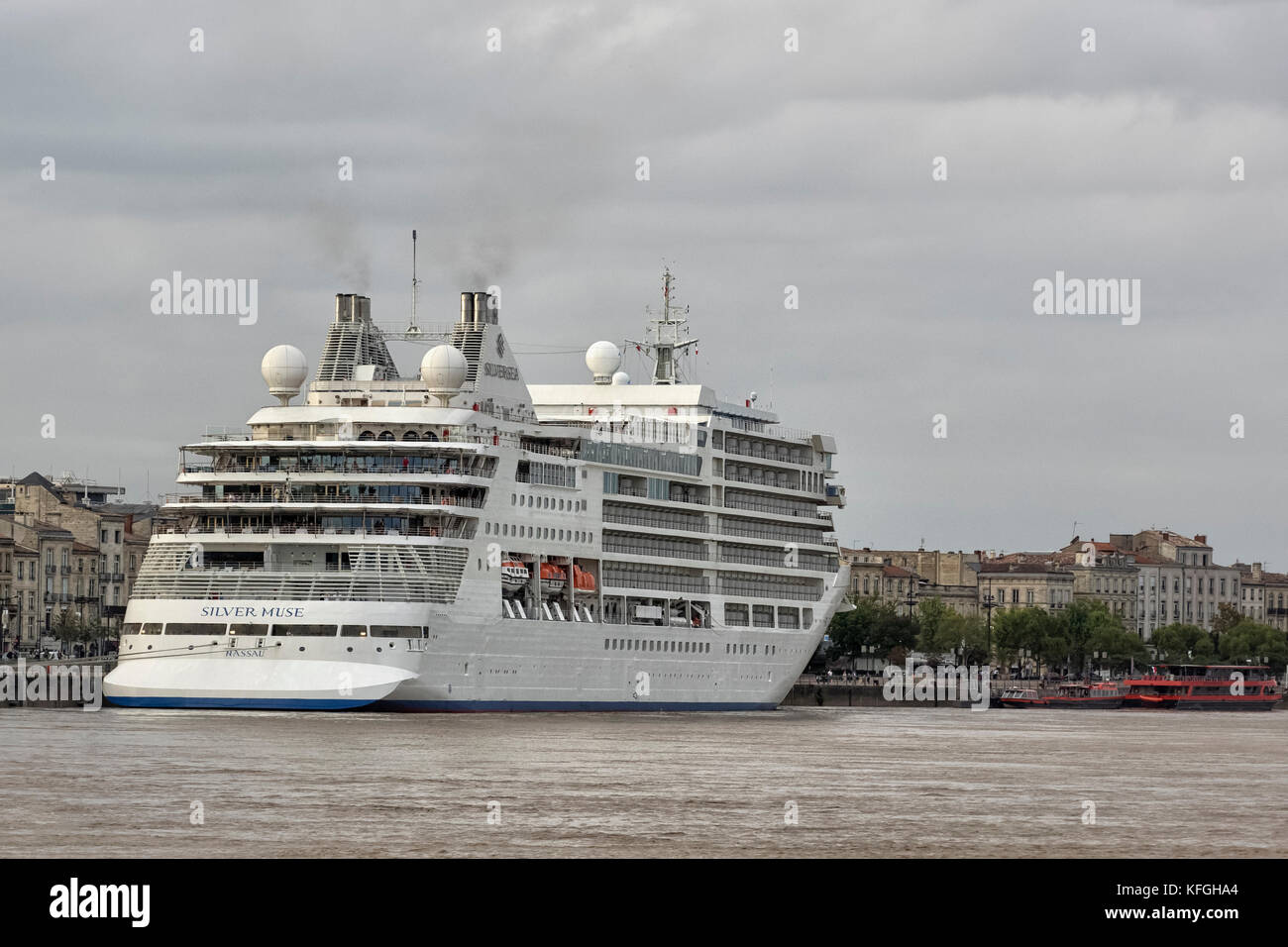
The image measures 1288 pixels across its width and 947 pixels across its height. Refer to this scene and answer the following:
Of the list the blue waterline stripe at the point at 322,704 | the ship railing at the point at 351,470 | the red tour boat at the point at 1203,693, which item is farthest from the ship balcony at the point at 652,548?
the red tour boat at the point at 1203,693

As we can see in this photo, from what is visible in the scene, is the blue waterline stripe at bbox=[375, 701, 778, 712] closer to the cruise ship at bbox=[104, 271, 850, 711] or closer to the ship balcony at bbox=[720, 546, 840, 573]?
the cruise ship at bbox=[104, 271, 850, 711]

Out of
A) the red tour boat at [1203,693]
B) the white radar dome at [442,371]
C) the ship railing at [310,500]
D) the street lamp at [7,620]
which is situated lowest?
the red tour boat at [1203,693]

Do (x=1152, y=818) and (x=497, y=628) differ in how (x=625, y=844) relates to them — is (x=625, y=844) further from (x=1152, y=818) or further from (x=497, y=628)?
(x=497, y=628)

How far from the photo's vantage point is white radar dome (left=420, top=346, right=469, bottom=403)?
283ft

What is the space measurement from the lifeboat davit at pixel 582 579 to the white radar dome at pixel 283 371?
42.8ft

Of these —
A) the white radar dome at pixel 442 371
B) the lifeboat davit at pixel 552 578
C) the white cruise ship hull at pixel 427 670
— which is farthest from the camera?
the lifeboat davit at pixel 552 578

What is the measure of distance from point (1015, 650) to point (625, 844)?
6090 inches

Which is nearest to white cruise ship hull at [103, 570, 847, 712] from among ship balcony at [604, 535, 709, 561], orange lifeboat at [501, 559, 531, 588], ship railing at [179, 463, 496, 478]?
orange lifeboat at [501, 559, 531, 588]

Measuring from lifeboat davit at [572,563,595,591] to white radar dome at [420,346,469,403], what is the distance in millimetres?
9908

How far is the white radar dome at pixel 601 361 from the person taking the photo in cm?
10662

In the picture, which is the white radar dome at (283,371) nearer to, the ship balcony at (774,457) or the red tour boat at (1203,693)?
the ship balcony at (774,457)

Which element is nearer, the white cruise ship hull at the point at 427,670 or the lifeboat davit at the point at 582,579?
the white cruise ship hull at the point at 427,670
